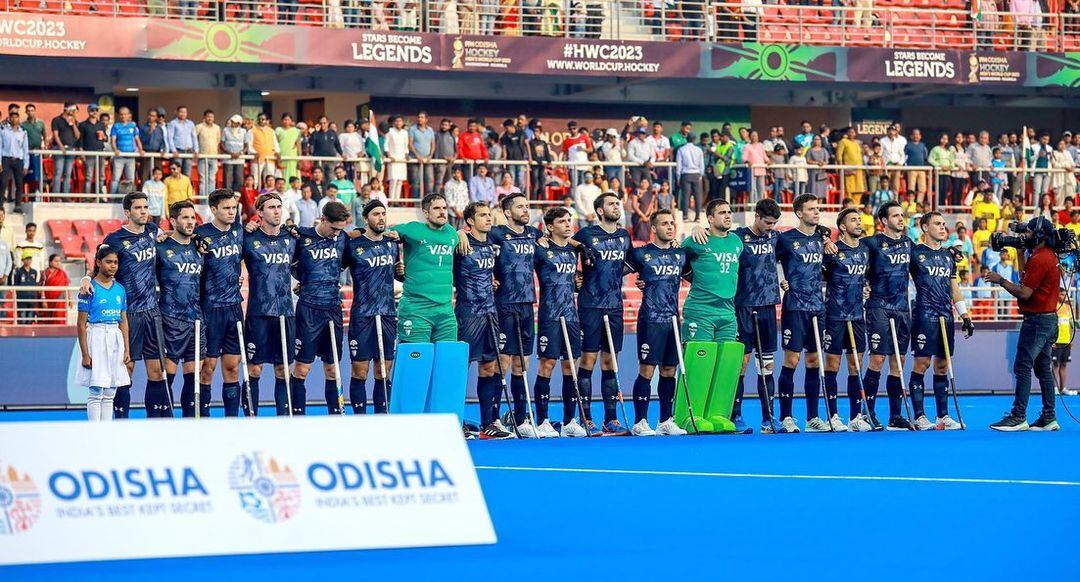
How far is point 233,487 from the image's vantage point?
836cm

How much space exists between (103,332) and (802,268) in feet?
22.9

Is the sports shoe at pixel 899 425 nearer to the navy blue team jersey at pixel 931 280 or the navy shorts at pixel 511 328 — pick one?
the navy blue team jersey at pixel 931 280

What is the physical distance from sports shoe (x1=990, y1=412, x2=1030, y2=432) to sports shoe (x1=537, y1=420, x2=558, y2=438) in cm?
454

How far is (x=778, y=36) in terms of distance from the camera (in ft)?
119

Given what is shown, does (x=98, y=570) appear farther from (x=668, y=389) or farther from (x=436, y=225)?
(x=668, y=389)

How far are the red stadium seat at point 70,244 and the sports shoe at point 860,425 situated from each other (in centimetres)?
1444

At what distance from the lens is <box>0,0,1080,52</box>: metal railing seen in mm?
31734

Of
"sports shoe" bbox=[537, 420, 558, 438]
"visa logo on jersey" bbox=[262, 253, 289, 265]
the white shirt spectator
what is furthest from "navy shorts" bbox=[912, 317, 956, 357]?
the white shirt spectator

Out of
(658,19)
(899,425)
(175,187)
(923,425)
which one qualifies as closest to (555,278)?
(899,425)

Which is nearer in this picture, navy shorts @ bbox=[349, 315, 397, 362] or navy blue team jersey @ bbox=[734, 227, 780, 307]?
navy shorts @ bbox=[349, 315, 397, 362]

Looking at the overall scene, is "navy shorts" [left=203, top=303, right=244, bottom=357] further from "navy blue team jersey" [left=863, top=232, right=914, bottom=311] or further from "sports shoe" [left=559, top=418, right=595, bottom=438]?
"navy blue team jersey" [left=863, top=232, right=914, bottom=311]

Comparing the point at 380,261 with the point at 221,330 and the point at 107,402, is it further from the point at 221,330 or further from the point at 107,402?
the point at 107,402

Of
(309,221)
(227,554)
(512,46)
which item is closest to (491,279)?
(227,554)

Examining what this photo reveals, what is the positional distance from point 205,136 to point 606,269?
44.7 feet
